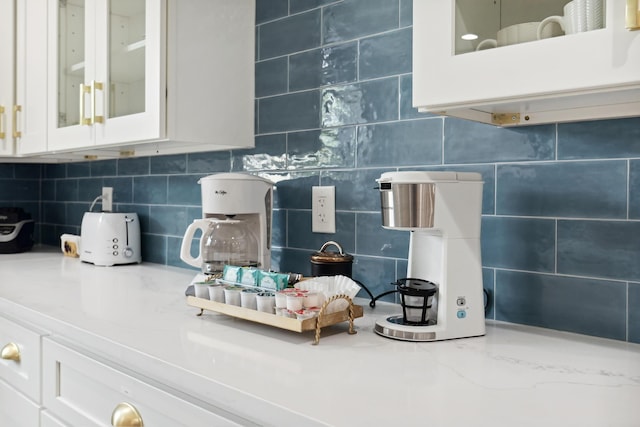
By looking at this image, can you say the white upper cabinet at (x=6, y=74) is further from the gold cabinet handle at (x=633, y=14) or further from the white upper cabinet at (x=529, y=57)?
the gold cabinet handle at (x=633, y=14)

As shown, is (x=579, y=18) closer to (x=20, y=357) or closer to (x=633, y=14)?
(x=633, y=14)

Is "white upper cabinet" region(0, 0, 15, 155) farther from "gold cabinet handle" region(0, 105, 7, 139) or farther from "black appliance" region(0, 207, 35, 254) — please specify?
"black appliance" region(0, 207, 35, 254)

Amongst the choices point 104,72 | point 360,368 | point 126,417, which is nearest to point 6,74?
point 104,72

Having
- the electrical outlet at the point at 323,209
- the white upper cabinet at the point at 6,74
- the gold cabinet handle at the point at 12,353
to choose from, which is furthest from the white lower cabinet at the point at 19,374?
the white upper cabinet at the point at 6,74

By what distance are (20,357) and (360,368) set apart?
947 mm

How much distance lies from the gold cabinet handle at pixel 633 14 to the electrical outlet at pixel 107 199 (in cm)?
219

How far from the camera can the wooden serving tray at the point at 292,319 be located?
1030 millimetres

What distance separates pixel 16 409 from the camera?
1386 millimetres

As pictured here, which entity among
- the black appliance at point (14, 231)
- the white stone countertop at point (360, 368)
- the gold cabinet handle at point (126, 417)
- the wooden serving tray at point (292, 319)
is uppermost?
the black appliance at point (14, 231)

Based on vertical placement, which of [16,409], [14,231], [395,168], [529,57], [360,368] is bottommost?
[16,409]

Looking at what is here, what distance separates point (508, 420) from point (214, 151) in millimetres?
1469

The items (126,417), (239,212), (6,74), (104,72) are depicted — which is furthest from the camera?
(6,74)

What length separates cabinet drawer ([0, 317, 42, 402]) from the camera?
51.3 inches

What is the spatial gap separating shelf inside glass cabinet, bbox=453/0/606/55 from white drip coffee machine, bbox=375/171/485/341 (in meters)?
0.25
